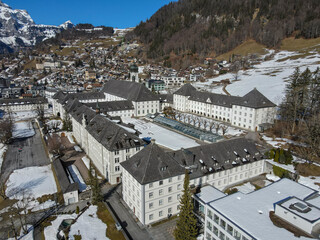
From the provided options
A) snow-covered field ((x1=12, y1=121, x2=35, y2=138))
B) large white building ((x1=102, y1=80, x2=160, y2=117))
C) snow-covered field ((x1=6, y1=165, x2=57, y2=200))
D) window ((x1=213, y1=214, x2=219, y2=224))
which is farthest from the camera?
large white building ((x1=102, y1=80, x2=160, y2=117))

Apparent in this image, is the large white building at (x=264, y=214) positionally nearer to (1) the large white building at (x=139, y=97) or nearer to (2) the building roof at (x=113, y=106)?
(2) the building roof at (x=113, y=106)

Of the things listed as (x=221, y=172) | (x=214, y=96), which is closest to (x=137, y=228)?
(x=221, y=172)

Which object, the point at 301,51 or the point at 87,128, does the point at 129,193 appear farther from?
the point at 301,51

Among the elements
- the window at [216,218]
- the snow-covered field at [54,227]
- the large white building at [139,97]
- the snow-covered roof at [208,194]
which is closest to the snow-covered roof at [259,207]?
the window at [216,218]

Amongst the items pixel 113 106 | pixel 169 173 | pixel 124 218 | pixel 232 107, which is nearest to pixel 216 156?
pixel 169 173

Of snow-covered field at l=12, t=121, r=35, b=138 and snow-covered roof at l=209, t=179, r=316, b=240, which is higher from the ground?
snow-covered roof at l=209, t=179, r=316, b=240

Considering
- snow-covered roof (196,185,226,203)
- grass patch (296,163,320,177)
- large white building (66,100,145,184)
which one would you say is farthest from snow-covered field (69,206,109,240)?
A: grass patch (296,163,320,177)

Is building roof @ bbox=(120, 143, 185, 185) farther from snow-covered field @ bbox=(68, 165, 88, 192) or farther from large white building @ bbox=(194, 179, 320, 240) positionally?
snow-covered field @ bbox=(68, 165, 88, 192)
